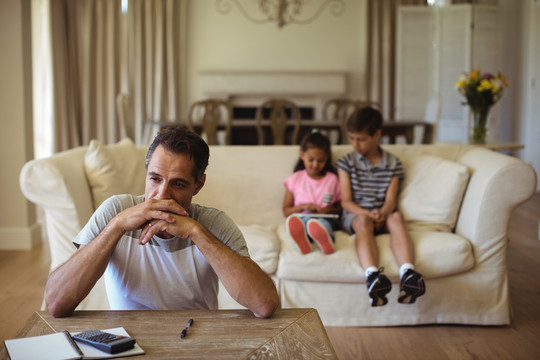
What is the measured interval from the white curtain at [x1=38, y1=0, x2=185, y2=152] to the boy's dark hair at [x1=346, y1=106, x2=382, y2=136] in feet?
15.4

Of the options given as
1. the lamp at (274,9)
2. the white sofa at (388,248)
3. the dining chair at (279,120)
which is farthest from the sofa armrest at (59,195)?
the lamp at (274,9)

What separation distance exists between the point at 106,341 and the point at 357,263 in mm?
1729

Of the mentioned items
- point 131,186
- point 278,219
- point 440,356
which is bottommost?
point 440,356

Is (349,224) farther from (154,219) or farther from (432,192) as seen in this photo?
(154,219)

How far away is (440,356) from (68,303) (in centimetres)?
166

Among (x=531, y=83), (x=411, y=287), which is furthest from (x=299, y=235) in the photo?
(x=531, y=83)

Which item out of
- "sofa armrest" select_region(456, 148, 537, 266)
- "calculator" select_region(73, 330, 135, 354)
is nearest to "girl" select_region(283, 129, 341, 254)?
"sofa armrest" select_region(456, 148, 537, 266)

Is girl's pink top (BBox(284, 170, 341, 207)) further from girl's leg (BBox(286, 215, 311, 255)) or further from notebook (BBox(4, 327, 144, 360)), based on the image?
notebook (BBox(4, 327, 144, 360))

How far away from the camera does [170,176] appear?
5.05 ft

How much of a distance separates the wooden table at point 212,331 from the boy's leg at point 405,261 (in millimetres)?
1314

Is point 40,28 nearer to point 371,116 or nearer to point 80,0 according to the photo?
point 80,0

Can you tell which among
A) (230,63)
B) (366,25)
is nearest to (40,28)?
(230,63)

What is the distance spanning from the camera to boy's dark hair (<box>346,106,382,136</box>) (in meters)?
3.19

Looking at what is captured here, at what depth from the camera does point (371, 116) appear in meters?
3.20
